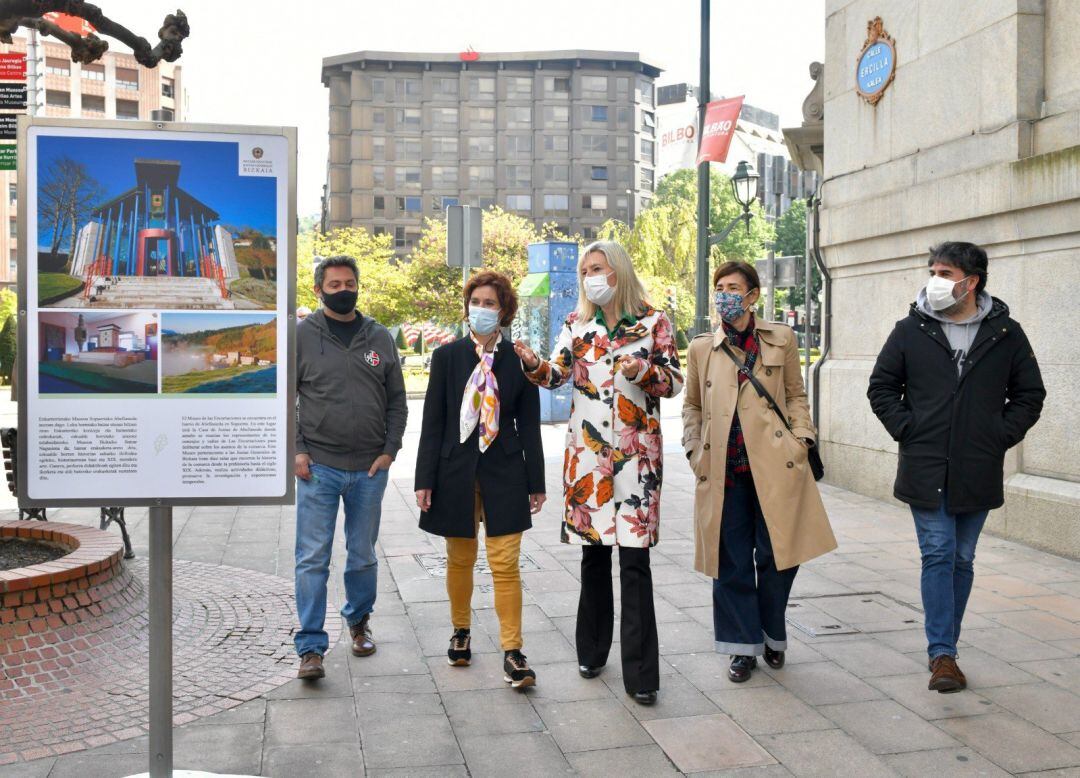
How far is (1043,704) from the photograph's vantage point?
4.82m

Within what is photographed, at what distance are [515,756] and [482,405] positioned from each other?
161 cm

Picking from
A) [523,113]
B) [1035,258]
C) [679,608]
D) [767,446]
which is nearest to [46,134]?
[767,446]

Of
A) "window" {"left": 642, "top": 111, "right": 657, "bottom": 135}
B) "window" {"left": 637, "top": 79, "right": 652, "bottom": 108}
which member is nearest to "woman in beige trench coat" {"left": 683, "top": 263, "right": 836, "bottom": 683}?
"window" {"left": 637, "top": 79, "right": 652, "bottom": 108}

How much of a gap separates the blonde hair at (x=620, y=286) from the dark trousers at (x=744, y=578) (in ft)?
3.18

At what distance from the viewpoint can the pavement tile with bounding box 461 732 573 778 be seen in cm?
412

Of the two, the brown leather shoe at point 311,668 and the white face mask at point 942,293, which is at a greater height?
the white face mask at point 942,293

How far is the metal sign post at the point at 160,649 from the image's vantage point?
11.7 feet

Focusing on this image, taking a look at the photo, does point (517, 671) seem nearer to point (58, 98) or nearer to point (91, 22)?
point (91, 22)

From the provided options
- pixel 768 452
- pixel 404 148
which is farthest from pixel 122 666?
pixel 404 148

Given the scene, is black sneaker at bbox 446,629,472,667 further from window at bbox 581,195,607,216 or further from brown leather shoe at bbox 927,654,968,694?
window at bbox 581,195,607,216

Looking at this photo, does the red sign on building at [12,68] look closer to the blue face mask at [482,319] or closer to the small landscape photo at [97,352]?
the blue face mask at [482,319]

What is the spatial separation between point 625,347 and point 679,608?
212cm

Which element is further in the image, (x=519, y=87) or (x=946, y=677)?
(x=519, y=87)

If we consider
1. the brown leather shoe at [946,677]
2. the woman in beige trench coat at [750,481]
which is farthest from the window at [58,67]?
the brown leather shoe at [946,677]
